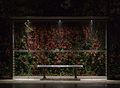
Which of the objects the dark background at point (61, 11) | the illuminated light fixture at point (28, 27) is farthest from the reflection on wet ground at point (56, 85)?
the illuminated light fixture at point (28, 27)

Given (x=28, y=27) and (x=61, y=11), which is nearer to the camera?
(x=61, y=11)

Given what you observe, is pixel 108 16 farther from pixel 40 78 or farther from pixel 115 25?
pixel 40 78

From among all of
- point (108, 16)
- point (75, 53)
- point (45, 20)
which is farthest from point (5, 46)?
point (108, 16)

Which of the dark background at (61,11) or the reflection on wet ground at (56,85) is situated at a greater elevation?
the dark background at (61,11)

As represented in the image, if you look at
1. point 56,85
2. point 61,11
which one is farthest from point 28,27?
point 56,85

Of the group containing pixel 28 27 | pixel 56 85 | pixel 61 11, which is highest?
pixel 61 11

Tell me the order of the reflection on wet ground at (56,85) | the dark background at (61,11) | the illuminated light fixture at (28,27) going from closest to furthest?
the reflection on wet ground at (56,85)
the dark background at (61,11)
the illuminated light fixture at (28,27)

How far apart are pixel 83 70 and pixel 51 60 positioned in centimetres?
151

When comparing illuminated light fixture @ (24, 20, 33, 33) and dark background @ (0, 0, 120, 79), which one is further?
illuminated light fixture @ (24, 20, 33, 33)

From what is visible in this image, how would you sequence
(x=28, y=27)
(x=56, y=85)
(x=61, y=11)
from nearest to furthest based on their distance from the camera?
(x=56, y=85)
(x=61, y=11)
(x=28, y=27)

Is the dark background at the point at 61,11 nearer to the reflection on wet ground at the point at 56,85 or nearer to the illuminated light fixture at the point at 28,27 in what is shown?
the illuminated light fixture at the point at 28,27

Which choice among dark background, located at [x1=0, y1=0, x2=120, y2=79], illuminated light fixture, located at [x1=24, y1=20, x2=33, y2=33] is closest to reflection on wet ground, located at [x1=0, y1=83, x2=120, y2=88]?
dark background, located at [x1=0, y1=0, x2=120, y2=79]

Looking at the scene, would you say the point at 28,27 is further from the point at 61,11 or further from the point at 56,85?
the point at 56,85

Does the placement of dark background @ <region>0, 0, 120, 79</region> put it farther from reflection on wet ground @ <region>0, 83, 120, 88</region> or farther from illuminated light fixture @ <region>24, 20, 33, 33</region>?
reflection on wet ground @ <region>0, 83, 120, 88</region>
